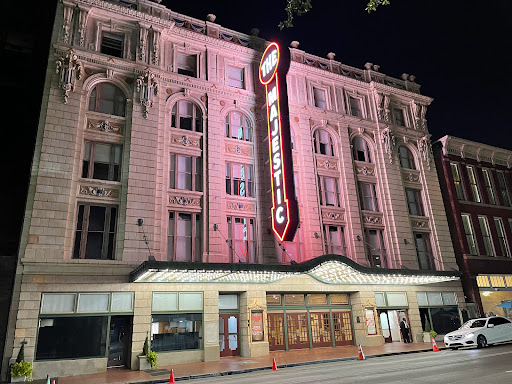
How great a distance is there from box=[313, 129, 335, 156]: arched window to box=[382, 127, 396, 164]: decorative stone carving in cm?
476

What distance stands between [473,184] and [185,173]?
85.1 feet

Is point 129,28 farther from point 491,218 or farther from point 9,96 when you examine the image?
point 491,218

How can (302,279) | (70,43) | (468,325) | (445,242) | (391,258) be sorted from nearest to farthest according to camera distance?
(468,325) < (70,43) < (302,279) < (391,258) < (445,242)

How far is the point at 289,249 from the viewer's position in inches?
956

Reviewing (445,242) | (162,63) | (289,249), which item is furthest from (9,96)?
(445,242)

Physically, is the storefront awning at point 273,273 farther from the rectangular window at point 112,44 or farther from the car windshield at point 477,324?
the rectangular window at point 112,44

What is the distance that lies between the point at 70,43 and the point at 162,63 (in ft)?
17.6

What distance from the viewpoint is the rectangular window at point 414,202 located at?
3039 centimetres

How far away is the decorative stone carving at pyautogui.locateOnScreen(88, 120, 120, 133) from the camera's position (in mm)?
21956

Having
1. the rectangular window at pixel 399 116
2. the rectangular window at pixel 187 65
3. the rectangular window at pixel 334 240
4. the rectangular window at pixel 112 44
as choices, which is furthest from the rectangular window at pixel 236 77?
the rectangular window at pixel 399 116

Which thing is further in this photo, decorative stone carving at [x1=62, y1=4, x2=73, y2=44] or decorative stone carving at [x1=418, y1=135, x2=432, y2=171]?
decorative stone carving at [x1=418, y1=135, x2=432, y2=171]

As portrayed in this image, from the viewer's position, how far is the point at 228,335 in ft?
71.7

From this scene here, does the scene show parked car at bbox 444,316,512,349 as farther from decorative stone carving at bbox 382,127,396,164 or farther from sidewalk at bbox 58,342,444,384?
decorative stone carving at bbox 382,127,396,164

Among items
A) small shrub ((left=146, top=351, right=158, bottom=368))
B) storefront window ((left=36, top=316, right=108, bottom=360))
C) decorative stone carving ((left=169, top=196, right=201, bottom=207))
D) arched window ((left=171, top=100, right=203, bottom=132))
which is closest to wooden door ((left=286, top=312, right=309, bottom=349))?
small shrub ((left=146, top=351, right=158, bottom=368))
